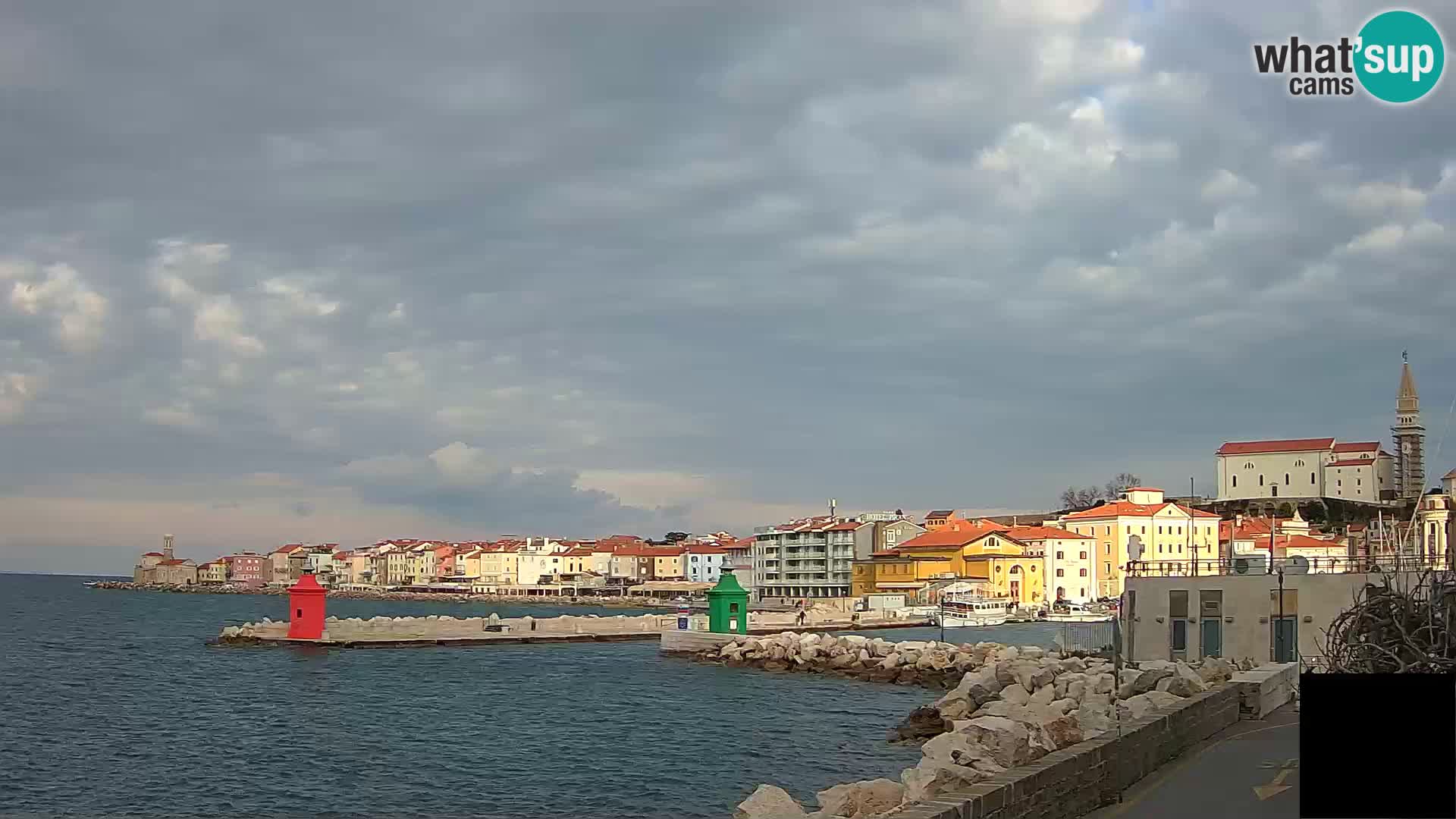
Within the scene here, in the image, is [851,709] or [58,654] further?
[58,654]

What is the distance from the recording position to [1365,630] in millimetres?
12273

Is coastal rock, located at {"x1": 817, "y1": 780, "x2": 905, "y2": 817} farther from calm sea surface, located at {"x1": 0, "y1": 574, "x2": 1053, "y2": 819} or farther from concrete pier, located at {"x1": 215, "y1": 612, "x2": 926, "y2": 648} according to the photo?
concrete pier, located at {"x1": 215, "y1": 612, "x2": 926, "y2": 648}

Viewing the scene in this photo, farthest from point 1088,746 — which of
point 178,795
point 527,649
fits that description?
point 527,649

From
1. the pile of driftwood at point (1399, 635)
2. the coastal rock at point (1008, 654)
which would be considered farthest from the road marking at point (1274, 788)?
the coastal rock at point (1008, 654)

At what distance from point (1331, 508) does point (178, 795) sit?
5033 inches

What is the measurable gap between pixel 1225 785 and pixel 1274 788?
0.48 m

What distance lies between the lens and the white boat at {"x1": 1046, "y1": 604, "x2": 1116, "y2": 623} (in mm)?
92363

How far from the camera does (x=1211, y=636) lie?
29.0 meters

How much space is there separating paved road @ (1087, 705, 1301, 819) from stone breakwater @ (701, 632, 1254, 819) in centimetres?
72

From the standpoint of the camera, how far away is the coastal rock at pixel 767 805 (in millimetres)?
14039

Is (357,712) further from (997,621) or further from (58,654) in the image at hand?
(997,621)

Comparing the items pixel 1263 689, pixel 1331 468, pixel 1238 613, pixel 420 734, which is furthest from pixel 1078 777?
pixel 1331 468

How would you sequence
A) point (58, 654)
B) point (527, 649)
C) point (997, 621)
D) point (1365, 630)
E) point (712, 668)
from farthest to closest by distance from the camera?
point (997, 621), point (527, 649), point (58, 654), point (712, 668), point (1365, 630)
